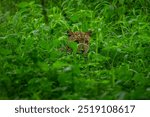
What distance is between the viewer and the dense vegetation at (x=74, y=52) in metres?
4.13

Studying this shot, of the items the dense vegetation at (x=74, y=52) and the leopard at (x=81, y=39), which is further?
the leopard at (x=81, y=39)

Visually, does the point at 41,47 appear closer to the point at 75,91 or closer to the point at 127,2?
the point at 75,91

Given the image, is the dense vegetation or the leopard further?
the leopard

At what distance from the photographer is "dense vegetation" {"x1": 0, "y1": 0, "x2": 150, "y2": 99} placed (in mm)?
4133

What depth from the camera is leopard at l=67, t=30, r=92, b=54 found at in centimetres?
543

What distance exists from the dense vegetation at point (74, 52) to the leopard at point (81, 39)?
83 mm

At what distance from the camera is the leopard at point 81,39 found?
5.43 meters

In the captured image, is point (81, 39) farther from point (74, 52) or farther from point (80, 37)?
point (74, 52)

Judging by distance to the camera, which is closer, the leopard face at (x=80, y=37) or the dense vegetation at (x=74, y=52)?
the dense vegetation at (x=74, y=52)

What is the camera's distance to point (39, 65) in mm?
4324

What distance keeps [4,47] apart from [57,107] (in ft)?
5.56

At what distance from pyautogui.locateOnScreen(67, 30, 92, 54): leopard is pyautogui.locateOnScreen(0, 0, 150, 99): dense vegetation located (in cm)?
8

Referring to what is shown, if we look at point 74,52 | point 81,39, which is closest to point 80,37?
point 81,39

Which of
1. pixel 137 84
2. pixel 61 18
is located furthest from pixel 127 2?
pixel 137 84
